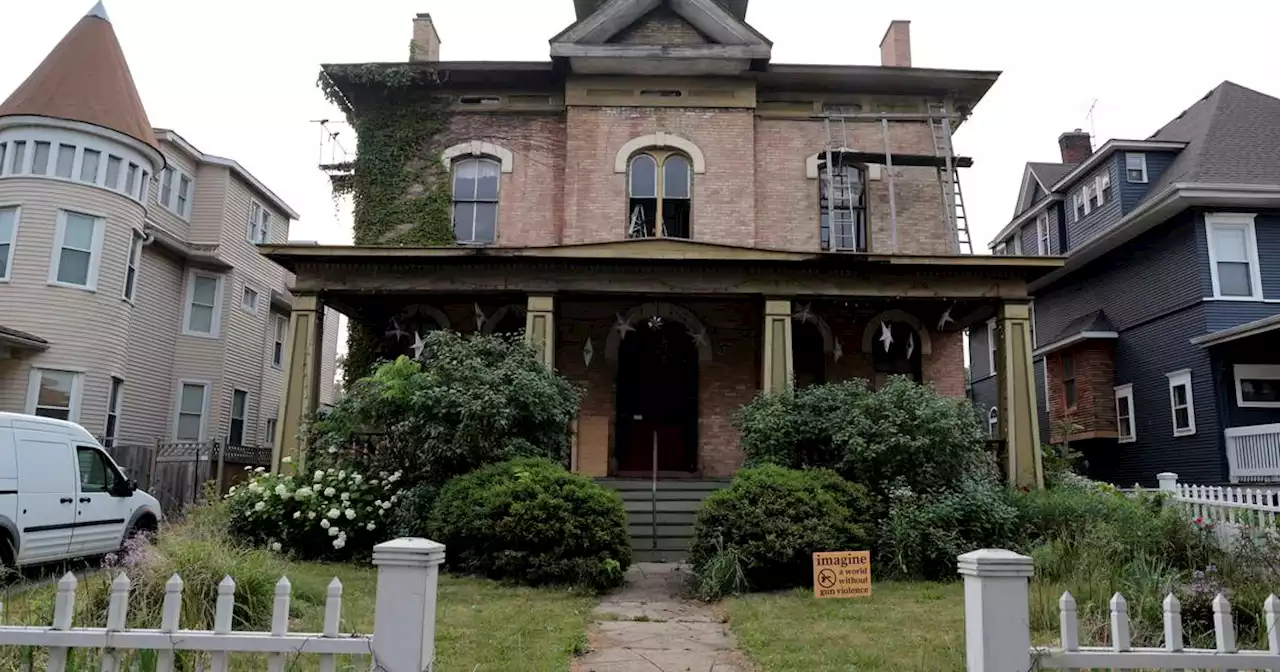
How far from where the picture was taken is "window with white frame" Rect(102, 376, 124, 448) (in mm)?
19203

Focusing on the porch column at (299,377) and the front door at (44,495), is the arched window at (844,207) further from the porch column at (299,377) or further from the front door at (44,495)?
the front door at (44,495)

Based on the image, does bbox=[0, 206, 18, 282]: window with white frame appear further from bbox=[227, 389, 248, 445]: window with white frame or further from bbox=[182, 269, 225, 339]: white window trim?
bbox=[227, 389, 248, 445]: window with white frame

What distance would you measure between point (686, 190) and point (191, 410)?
1490 centimetres

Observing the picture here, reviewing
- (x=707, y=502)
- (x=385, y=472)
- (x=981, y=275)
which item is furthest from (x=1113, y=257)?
(x=385, y=472)

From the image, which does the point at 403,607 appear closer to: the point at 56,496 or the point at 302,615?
the point at 302,615

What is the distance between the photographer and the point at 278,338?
1088 inches

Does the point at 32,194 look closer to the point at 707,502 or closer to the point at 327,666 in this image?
the point at 707,502

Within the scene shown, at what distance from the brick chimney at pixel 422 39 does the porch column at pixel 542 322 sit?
24.4 feet

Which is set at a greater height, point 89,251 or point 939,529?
point 89,251

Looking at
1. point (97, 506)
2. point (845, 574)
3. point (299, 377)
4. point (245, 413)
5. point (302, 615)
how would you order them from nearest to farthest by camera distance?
point (302, 615)
point (845, 574)
point (97, 506)
point (299, 377)
point (245, 413)

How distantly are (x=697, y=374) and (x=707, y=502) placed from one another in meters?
6.75

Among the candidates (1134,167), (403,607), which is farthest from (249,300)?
(1134,167)

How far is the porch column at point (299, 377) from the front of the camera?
43.7 ft

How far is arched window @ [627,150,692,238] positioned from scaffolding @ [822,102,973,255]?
2.85 metres
